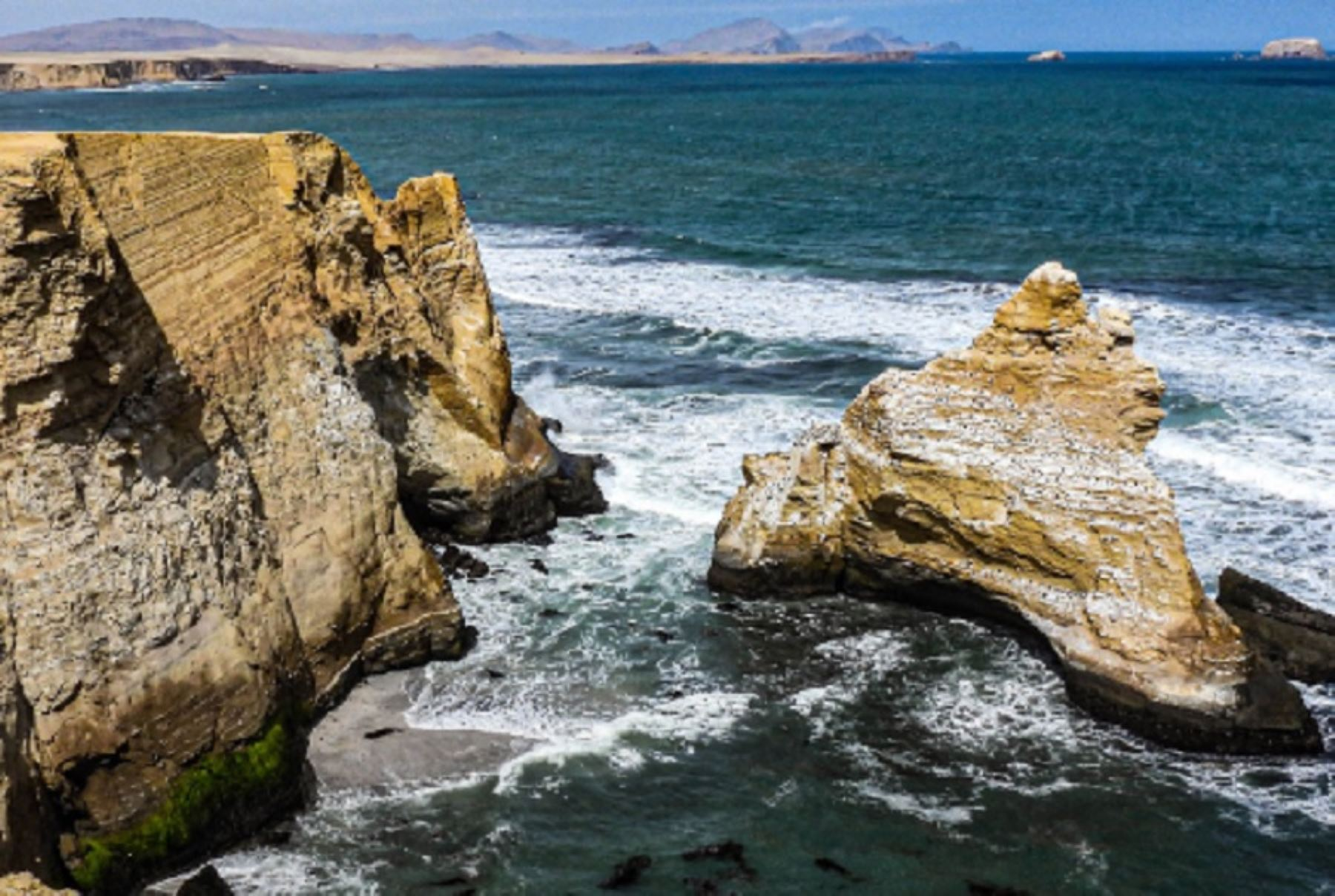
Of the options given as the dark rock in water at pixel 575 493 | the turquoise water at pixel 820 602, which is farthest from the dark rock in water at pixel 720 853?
the dark rock in water at pixel 575 493

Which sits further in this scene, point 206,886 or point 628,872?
point 628,872

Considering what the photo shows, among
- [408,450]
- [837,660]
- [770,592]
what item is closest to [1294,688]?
[837,660]

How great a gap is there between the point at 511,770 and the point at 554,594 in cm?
568

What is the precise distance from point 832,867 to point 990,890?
5.95ft

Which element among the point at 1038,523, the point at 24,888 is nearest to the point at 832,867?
the point at 1038,523

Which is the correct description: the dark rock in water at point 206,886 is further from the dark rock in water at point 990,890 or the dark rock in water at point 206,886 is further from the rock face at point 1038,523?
the rock face at point 1038,523

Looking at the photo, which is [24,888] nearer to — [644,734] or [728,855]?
[728,855]

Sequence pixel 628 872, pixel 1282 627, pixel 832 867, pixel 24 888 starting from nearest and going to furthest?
pixel 24 888, pixel 628 872, pixel 832 867, pixel 1282 627

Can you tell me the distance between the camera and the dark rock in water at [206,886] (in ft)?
47.2

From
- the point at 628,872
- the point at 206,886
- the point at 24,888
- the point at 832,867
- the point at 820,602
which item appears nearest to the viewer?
the point at 24,888

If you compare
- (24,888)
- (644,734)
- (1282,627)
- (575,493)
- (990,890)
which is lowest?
(990,890)

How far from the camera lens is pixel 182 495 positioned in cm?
1606

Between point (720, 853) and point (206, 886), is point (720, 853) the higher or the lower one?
the lower one

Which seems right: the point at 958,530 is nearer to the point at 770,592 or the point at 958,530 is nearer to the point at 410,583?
the point at 770,592
